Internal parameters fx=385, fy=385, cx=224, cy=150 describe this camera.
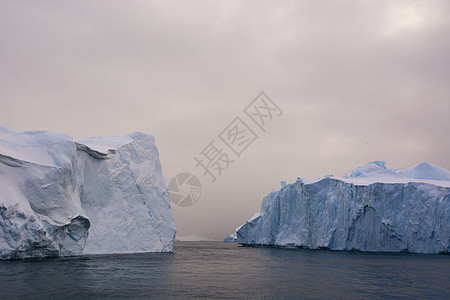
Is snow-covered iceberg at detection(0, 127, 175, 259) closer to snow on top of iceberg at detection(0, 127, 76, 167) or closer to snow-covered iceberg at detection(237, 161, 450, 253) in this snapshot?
snow on top of iceberg at detection(0, 127, 76, 167)

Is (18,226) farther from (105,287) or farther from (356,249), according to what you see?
(356,249)

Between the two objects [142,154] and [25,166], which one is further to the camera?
[142,154]

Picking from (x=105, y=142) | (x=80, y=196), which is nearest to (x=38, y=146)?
(x=80, y=196)

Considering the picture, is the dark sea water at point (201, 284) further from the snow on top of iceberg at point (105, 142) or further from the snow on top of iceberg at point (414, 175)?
the snow on top of iceberg at point (414, 175)

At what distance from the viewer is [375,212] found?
116ft

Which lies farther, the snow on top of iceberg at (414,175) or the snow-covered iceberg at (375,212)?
the snow on top of iceberg at (414,175)

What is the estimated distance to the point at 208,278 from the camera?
14.5 metres

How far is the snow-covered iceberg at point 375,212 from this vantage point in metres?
33.9

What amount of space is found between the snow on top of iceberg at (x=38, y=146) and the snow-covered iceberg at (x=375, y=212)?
25621 millimetres

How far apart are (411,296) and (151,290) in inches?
299

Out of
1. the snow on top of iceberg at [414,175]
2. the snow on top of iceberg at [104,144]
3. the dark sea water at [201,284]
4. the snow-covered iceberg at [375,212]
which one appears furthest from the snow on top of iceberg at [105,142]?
the snow on top of iceberg at [414,175]

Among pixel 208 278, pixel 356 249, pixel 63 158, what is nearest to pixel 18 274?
pixel 208 278

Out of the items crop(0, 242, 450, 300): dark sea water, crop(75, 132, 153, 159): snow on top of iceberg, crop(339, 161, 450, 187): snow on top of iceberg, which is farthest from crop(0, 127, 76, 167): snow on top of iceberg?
crop(339, 161, 450, 187): snow on top of iceberg

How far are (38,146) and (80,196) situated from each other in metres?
4.69
